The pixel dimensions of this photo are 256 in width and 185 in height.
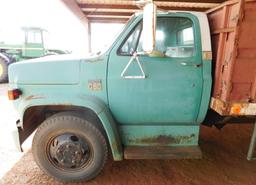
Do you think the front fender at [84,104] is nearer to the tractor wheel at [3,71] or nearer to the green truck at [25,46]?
the tractor wheel at [3,71]

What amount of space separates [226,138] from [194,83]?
197 centimetres

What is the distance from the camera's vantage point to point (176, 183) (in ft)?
7.99

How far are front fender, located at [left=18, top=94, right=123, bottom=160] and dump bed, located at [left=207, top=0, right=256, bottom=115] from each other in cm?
127

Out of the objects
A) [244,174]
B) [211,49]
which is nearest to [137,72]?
[211,49]

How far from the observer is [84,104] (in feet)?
7.20

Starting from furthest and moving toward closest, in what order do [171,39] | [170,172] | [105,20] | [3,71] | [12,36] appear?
[12,36] < [3,71] < [105,20] < [170,172] < [171,39]

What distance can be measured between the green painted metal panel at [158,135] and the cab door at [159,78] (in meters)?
0.13

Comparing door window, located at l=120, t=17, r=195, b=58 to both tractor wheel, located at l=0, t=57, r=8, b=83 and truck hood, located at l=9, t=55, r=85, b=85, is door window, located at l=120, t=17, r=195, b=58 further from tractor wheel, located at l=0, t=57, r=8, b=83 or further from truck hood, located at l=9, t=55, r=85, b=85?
tractor wheel, located at l=0, t=57, r=8, b=83

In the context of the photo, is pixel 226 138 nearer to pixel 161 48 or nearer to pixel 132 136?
pixel 132 136

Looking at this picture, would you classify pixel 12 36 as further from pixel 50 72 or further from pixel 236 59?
pixel 236 59

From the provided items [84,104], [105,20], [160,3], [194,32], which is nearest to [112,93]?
[84,104]

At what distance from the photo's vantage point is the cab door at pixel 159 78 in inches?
90.7

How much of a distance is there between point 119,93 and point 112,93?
8 centimetres

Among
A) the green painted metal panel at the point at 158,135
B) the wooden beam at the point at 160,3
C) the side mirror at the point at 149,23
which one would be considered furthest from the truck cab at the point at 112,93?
the wooden beam at the point at 160,3
